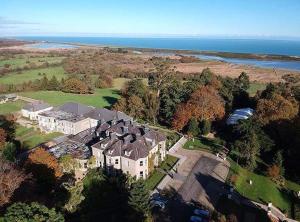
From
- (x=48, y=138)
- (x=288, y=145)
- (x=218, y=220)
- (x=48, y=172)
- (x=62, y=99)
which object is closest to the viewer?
(x=218, y=220)

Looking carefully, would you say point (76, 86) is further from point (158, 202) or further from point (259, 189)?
point (259, 189)

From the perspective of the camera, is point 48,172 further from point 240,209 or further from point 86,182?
point 240,209

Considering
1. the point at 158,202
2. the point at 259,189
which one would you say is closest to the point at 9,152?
the point at 158,202

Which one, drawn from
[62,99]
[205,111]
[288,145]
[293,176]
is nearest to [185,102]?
[205,111]

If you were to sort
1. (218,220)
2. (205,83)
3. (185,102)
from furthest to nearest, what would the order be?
(205,83) < (185,102) < (218,220)

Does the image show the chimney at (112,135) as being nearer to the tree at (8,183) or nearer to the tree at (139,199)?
the tree at (139,199)
